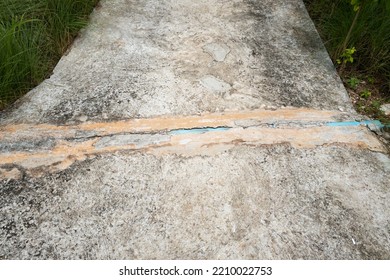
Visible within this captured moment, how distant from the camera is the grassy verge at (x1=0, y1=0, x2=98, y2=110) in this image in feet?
7.02

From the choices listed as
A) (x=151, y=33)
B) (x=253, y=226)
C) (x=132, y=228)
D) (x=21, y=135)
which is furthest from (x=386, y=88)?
(x=21, y=135)

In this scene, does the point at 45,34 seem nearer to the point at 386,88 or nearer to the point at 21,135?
the point at 21,135

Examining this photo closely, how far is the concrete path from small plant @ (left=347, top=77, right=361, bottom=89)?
13cm

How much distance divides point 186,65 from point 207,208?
1.21 m

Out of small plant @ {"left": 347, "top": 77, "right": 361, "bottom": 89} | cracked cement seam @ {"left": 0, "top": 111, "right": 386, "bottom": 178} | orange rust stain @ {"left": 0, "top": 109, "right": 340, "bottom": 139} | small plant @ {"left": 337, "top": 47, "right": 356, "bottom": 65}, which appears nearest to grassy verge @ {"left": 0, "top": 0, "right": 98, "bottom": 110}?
orange rust stain @ {"left": 0, "top": 109, "right": 340, "bottom": 139}

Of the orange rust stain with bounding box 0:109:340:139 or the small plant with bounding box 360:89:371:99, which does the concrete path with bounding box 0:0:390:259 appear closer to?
Result: the orange rust stain with bounding box 0:109:340:139

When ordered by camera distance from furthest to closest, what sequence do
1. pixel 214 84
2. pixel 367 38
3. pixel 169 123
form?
1. pixel 367 38
2. pixel 214 84
3. pixel 169 123

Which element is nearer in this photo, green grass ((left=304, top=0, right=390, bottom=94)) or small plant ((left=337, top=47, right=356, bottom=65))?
small plant ((left=337, top=47, right=356, bottom=65))

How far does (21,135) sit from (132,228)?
943 mm

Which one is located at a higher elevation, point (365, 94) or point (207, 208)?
point (365, 94)

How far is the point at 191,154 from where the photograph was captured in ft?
6.38

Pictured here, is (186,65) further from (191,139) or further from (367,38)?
(367,38)

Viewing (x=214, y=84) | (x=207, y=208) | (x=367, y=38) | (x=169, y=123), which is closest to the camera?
(x=207, y=208)

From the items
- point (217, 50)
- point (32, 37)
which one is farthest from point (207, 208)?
point (32, 37)
